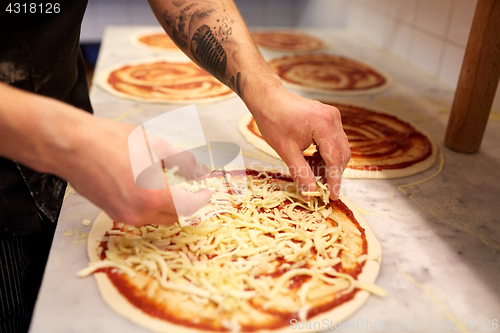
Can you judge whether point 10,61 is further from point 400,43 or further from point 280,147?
point 400,43

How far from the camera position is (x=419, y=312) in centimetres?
70

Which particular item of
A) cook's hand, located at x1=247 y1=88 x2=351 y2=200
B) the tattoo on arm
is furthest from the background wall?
the tattoo on arm

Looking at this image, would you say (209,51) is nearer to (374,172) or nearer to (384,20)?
(374,172)

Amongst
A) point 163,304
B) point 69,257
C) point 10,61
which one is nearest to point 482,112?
point 163,304

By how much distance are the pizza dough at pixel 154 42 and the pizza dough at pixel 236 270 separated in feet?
5.83

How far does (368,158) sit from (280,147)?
1.48ft

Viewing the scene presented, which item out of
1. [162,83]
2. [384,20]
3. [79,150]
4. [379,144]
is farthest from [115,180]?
[384,20]

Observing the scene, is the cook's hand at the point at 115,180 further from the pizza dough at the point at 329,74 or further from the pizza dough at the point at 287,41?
the pizza dough at the point at 287,41

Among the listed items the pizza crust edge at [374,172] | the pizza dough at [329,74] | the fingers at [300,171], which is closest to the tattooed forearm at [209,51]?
the pizza crust edge at [374,172]

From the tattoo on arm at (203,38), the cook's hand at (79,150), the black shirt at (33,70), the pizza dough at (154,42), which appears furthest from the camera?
the pizza dough at (154,42)

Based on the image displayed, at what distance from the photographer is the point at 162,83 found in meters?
1.87

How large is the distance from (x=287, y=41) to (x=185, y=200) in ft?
7.55

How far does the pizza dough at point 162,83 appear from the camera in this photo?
1705 millimetres

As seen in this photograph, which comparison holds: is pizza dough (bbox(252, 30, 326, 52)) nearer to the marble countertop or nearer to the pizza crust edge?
the marble countertop
